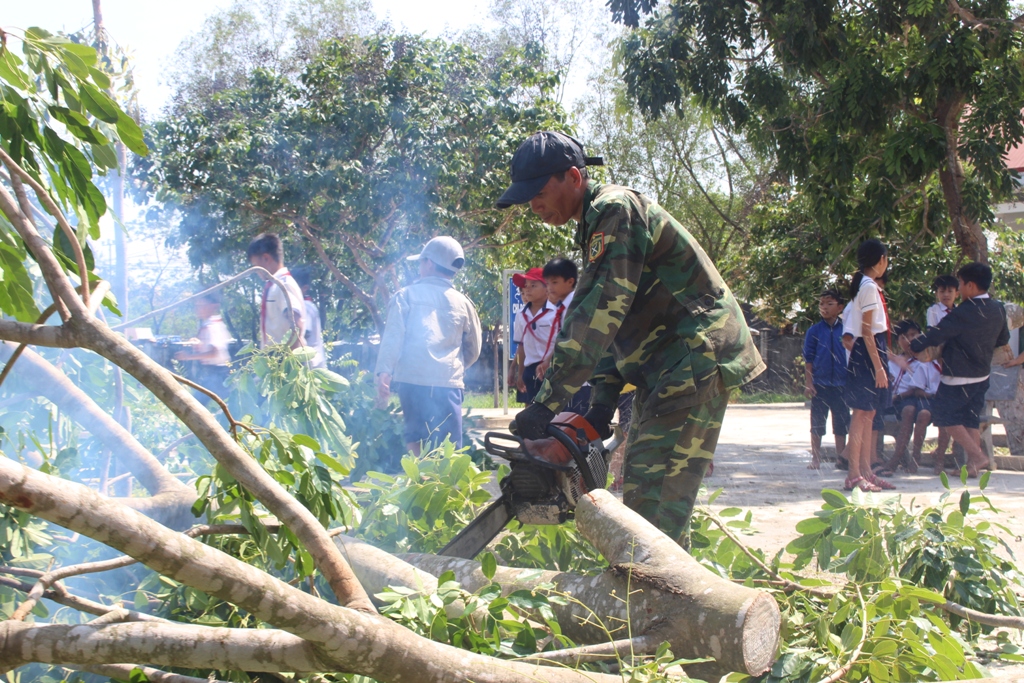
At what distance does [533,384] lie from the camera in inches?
241

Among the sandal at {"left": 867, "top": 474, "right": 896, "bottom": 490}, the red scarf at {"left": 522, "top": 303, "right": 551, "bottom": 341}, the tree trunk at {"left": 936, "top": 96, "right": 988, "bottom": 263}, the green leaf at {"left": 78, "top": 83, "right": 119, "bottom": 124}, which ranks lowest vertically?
the sandal at {"left": 867, "top": 474, "right": 896, "bottom": 490}

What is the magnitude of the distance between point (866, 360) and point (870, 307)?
40 cm

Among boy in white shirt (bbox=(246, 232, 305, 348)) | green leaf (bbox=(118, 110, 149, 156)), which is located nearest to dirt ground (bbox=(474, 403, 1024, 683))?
green leaf (bbox=(118, 110, 149, 156))

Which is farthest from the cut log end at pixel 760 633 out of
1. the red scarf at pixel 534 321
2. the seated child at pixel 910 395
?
the seated child at pixel 910 395

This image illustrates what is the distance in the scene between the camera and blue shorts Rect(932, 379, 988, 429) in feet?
20.3

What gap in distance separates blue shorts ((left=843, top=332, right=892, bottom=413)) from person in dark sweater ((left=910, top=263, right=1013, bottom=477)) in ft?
2.03

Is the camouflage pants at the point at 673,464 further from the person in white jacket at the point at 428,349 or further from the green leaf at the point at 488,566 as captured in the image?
the person in white jacket at the point at 428,349

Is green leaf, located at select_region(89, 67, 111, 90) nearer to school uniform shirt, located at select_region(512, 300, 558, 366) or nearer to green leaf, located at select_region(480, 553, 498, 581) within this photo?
green leaf, located at select_region(480, 553, 498, 581)

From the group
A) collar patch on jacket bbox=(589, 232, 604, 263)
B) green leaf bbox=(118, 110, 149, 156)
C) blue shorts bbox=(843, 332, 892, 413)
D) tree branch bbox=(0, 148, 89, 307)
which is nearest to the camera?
tree branch bbox=(0, 148, 89, 307)

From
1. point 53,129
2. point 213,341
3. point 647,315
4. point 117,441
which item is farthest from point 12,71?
point 213,341

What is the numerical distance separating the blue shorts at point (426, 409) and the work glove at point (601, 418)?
2.48m

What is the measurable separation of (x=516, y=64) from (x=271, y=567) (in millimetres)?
11077

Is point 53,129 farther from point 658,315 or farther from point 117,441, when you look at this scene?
point 658,315

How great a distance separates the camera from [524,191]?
103 inches
